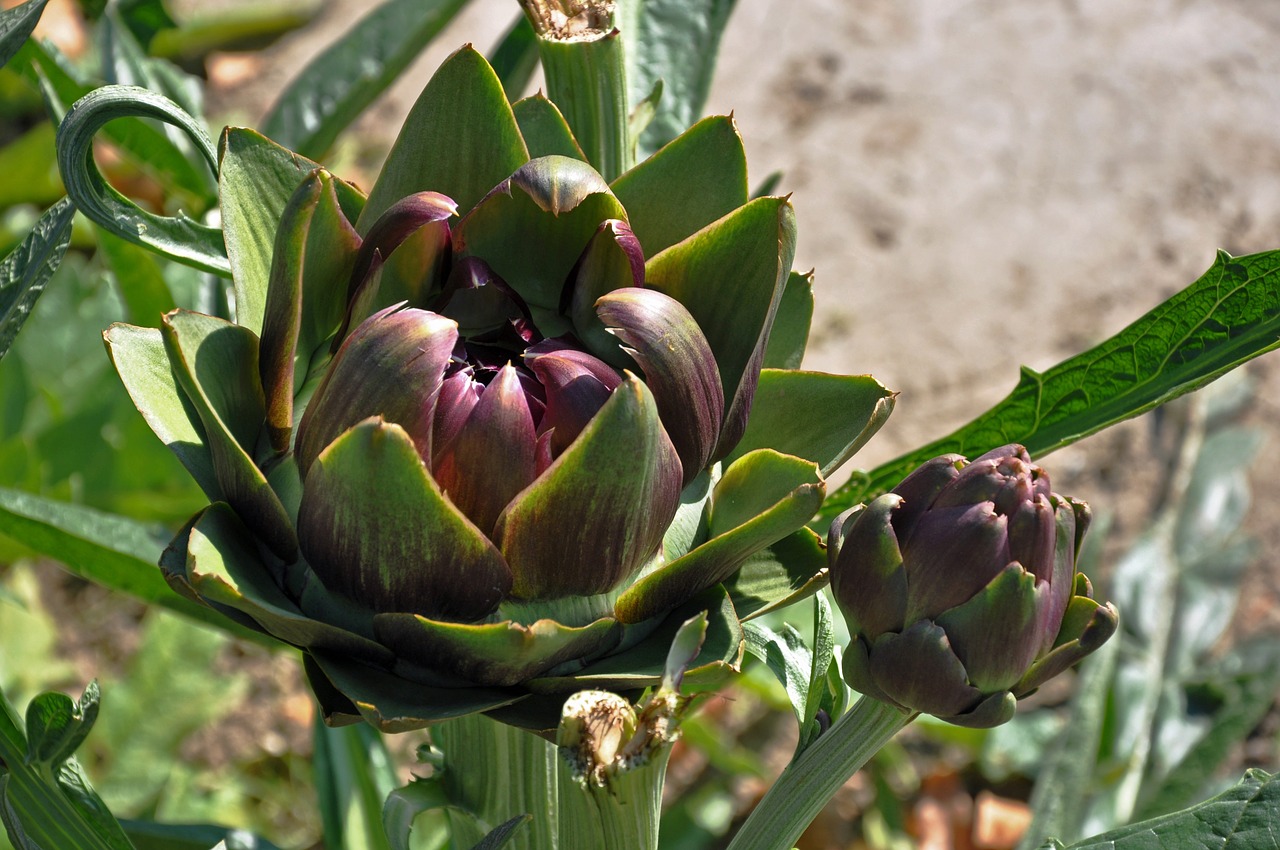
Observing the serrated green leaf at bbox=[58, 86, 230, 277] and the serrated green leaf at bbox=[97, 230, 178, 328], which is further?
the serrated green leaf at bbox=[97, 230, 178, 328]

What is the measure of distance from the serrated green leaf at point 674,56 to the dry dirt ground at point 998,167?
77 cm

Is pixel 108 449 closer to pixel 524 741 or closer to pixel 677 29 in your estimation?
pixel 677 29

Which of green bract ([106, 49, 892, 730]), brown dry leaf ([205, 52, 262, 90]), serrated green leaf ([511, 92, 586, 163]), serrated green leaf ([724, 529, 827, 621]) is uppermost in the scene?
serrated green leaf ([511, 92, 586, 163])

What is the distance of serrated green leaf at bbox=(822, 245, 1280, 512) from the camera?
0.49 m

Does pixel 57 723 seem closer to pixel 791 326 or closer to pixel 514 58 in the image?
pixel 791 326

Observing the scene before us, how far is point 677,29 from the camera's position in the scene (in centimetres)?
68

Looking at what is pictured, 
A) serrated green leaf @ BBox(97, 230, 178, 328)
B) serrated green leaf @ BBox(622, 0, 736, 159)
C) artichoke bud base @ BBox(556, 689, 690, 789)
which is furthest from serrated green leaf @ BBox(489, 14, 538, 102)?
artichoke bud base @ BBox(556, 689, 690, 789)

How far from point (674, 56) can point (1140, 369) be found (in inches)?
11.3

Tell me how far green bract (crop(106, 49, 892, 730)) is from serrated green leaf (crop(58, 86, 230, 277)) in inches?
1.7

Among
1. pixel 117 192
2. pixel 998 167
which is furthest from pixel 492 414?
pixel 998 167

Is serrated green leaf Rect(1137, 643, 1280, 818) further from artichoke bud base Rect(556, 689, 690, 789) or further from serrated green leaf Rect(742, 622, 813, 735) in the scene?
artichoke bud base Rect(556, 689, 690, 789)

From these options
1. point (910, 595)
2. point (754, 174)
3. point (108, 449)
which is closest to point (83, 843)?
point (910, 595)

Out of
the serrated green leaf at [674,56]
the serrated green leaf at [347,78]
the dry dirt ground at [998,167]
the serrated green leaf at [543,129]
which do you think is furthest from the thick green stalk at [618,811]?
the dry dirt ground at [998,167]

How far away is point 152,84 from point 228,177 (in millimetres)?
348
